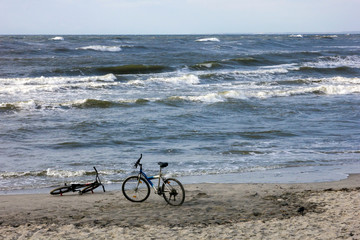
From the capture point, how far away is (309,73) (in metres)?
33.4

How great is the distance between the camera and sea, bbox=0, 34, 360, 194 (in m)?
10.4

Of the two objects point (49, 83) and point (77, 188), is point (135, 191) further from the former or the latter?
point (49, 83)

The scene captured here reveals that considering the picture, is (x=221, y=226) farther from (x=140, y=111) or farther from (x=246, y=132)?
(x=140, y=111)

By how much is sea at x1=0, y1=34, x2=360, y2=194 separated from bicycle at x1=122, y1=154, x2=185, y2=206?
5.42 feet

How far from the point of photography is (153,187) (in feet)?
25.3

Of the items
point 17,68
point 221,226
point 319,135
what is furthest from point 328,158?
point 17,68

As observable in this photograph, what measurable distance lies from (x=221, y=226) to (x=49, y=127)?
10194 millimetres

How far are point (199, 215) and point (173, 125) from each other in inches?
343

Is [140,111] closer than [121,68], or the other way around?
[140,111]

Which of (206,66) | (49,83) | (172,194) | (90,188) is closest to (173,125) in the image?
(90,188)

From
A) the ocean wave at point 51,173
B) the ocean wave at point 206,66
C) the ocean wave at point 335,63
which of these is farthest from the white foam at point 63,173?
the ocean wave at point 335,63

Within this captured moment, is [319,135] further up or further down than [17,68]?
further down

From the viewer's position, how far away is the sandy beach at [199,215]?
6102 millimetres

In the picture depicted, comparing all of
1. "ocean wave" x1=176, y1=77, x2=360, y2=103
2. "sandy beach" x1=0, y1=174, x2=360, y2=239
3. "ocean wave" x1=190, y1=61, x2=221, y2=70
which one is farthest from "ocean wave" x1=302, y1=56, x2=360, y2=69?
"sandy beach" x1=0, y1=174, x2=360, y2=239
